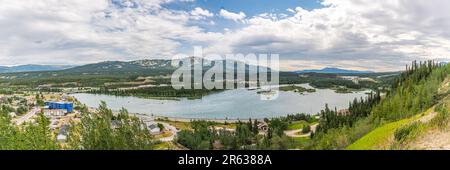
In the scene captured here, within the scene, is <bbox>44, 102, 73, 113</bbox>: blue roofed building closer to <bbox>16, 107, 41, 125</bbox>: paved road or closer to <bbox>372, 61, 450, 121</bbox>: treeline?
<bbox>16, 107, 41, 125</bbox>: paved road

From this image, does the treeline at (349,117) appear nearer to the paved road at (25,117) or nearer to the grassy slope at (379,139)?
the grassy slope at (379,139)

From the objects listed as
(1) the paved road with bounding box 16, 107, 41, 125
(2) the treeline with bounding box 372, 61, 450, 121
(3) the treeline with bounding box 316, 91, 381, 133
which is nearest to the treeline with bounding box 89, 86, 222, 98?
(1) the paved road with bounding box 16, 107, 41, 125

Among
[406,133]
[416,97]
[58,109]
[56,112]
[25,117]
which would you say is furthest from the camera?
[58,109]

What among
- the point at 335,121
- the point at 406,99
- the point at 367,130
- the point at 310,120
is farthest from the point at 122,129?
the point at 310,120

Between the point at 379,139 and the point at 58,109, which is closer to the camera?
the point at 379,139

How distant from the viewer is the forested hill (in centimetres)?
1320

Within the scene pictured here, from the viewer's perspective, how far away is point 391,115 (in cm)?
2017

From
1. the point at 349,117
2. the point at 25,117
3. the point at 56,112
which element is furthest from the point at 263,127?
the point at 25,117

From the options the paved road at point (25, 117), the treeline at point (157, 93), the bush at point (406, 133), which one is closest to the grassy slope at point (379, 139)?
the bush at point (406, 133)

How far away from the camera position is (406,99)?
21.6m

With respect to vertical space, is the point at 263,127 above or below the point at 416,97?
below

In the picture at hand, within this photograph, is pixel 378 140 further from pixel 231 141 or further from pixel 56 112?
pixel 56 112

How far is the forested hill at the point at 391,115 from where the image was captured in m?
13.2
